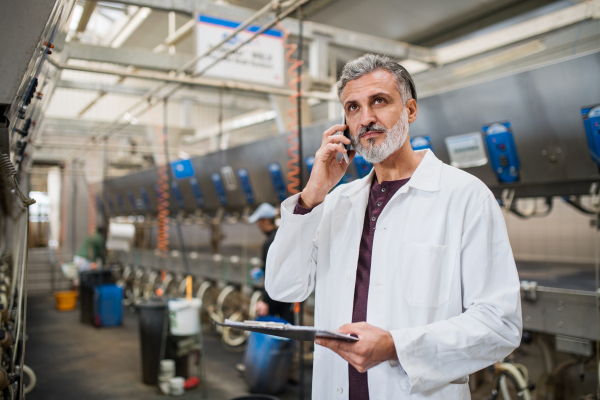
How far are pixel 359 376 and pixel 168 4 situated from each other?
386 cm

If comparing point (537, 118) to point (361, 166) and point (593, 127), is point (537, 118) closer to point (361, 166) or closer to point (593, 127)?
point (593, 127)

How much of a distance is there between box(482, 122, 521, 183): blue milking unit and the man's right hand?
8.14 ft

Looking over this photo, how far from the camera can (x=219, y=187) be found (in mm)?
7086

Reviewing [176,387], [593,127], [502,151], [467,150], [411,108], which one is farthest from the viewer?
[176,387]

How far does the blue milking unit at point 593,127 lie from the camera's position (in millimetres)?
2980

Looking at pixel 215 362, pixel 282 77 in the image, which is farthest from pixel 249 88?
pixel 215 362

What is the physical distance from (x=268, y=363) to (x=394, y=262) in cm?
307

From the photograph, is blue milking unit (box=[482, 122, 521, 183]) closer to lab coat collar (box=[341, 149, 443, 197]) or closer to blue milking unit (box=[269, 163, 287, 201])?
lab coat collar (box=[341, 149, 443, 197])

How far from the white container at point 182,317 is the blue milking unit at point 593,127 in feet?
11.2

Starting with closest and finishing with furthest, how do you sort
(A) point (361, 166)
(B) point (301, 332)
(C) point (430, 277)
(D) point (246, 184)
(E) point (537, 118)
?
(B) point (301, 332), (C) point (430, 277), (E) point (537, 118), (A) point (361, 166), (D) point (246, 184)

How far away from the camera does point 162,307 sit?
4473 millimetres

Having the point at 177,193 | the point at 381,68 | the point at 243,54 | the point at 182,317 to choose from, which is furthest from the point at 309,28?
the point at 177,193

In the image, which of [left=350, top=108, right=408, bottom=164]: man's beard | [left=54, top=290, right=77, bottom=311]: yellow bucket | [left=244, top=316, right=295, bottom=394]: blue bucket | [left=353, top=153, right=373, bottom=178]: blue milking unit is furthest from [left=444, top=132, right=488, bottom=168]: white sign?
[left=54, top=290, right=77, bottom=311]: yellow bucket

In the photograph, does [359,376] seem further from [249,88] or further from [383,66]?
[249,88]
